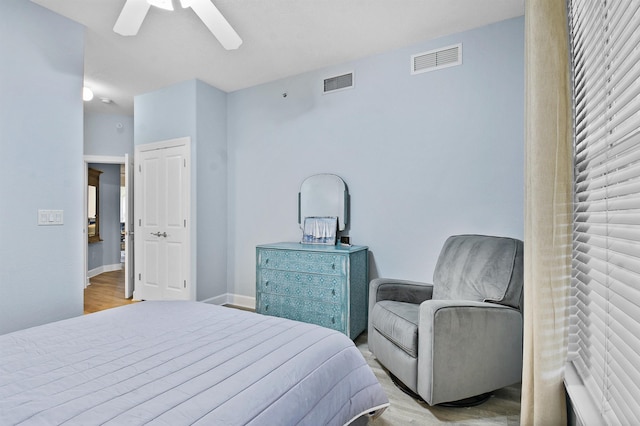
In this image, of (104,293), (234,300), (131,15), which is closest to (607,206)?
(131,15)

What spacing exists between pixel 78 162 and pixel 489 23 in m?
3.65

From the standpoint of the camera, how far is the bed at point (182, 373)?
35.8 inches

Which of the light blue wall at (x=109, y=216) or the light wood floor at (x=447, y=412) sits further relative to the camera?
the light blue wall at (x=109, y=216)

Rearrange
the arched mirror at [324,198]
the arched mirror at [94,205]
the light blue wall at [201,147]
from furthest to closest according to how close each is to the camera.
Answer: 1. the arched mirror at [94,205]
2. the light blue wall at [201,147]
3. the arched mirror at [324,198]

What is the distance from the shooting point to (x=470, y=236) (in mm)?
2525

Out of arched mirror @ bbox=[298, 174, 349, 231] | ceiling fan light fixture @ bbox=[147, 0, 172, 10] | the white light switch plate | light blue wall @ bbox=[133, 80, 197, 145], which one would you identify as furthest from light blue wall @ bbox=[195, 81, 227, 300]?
ceiling fan light fixture @ bbox=[147, 0, 172, 10]

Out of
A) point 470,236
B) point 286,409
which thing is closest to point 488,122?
point 470,236

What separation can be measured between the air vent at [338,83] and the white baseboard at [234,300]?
2617 mm

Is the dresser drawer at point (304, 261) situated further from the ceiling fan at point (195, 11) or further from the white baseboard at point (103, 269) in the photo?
the white baseboard at point (103, 269)

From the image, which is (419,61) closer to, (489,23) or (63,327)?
(489,23)

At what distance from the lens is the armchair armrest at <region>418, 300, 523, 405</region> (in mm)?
1829

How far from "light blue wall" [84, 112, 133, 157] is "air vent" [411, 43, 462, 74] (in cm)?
443

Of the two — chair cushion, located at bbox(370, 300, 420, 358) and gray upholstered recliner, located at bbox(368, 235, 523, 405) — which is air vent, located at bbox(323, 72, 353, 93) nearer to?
gray upholstered recliner, located at bbox(368, 235, 523, 405)

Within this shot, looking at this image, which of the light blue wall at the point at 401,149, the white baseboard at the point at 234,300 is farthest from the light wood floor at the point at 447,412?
the white baseboard at the point at 234,300
